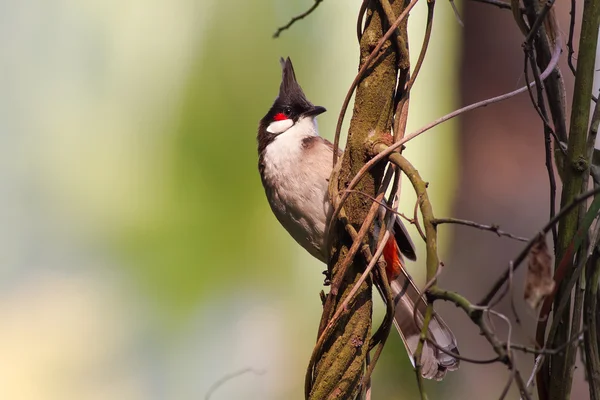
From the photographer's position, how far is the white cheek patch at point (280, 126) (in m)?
2.25

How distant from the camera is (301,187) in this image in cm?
195

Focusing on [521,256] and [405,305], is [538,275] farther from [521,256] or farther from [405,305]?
[405,305]

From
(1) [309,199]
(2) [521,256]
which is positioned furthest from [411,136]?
(1) [309,199]

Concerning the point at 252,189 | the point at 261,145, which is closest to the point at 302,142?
the point at 261,145

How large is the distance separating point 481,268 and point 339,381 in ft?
7.46

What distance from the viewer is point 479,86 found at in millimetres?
3363

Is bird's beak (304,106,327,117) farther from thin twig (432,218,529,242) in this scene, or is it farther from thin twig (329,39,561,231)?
thin twig (432,218,529,242)

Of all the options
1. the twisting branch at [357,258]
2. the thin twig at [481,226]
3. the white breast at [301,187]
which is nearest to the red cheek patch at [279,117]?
the white breast at [301,187]

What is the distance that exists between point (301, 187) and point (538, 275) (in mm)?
1198

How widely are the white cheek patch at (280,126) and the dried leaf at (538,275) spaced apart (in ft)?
4.93

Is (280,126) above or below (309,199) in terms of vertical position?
above

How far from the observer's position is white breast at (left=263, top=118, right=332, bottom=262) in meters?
1.91

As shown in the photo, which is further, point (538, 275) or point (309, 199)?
point (309, 199)

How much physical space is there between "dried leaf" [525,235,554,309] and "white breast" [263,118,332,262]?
1.05m
